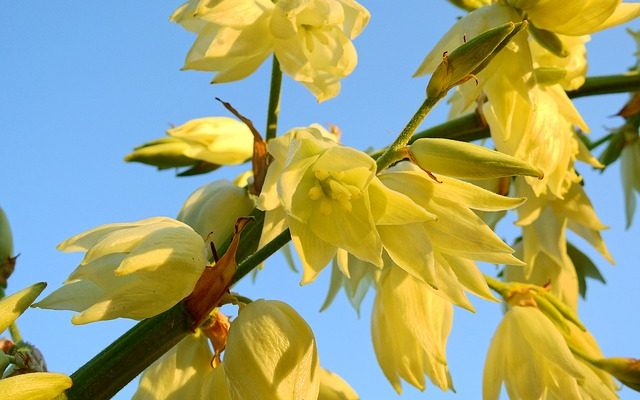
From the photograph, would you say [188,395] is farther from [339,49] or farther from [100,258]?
[339,49]

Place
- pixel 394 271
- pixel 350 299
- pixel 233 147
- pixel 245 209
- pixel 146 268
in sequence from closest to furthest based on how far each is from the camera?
pixel 146 268, pixel 394 271, pixel 245 209, pixel 233 147, pixel 350 299

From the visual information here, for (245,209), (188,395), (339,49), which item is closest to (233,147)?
(245,209)

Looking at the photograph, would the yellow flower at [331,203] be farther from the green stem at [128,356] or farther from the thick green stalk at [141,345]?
the green stem at [128,356]

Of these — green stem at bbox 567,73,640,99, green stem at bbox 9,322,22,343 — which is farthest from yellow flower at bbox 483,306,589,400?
green stem at bbox 9,322,22,343

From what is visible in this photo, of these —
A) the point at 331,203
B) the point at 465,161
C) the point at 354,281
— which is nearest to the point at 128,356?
the point at 331,203

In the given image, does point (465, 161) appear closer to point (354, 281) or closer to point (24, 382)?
point (24, 382)

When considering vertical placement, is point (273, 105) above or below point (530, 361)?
above

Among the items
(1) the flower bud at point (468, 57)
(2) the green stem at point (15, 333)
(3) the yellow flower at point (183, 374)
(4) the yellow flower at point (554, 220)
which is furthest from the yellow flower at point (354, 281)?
(1) the flower bud at point (468, 57)
